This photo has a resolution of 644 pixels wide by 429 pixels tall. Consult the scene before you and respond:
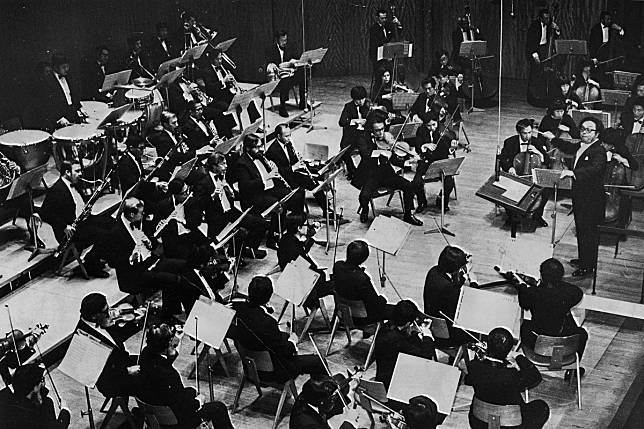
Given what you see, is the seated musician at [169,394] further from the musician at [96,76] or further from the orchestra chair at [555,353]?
the musician at [96,76]

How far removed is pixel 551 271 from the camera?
356 inches

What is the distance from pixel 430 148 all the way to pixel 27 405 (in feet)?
23.0

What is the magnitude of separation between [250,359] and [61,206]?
398cm

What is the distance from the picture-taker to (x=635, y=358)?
993 centimetres

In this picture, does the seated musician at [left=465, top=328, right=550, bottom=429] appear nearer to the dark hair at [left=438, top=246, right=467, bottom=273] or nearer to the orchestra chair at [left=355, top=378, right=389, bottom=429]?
the orchestra chair at [left=355, top=378, right=389, bottom=429]

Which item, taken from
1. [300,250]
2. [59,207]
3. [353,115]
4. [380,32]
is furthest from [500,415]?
[380,32]

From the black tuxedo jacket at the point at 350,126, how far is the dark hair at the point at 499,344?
5846mm

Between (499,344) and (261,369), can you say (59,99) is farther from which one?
(499,344)

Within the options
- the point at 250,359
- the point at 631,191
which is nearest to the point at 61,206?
the point at 250,359

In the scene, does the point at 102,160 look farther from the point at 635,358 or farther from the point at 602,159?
the point at 635,358

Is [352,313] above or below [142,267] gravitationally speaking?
below

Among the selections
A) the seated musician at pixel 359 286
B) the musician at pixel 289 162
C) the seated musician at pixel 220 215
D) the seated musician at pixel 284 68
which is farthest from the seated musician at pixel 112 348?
the seated musician at pixel 284 68

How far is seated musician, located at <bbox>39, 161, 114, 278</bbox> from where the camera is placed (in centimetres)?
1123

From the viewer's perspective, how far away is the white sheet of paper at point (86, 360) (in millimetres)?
8000
